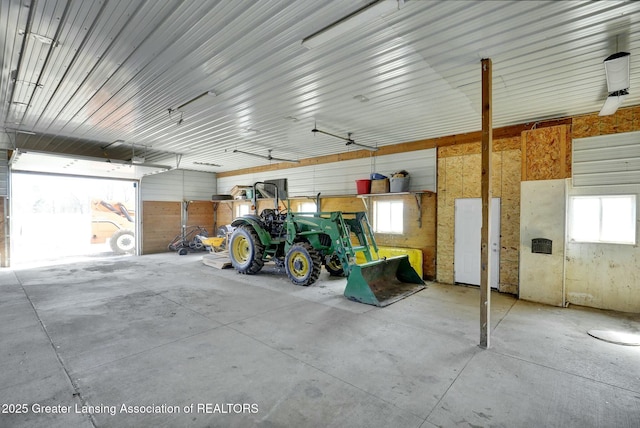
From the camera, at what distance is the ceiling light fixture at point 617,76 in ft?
9.91

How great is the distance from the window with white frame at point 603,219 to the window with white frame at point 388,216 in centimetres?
331

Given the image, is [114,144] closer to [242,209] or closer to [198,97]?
[198,97]

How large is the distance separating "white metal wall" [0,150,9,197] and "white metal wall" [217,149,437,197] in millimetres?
7025

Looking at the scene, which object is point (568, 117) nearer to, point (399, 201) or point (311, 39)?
point (399, 201)

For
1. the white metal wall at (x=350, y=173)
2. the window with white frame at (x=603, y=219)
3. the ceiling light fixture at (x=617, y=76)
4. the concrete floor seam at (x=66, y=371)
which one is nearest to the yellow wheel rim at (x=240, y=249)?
the white metal wall at (x=350, y=173)

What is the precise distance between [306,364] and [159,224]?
10.6 metres

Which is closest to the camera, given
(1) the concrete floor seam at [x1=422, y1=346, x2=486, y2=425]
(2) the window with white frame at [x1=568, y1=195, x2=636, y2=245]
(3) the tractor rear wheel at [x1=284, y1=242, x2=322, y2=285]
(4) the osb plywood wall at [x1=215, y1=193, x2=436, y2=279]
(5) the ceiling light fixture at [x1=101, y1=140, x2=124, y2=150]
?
(1) the concrete floor seam at [x1=422, y1=346, x2=486, y2=425]

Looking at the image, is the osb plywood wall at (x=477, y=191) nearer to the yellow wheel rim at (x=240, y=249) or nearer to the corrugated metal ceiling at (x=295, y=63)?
the corrugated metal ceiling at (x=295, y=63)

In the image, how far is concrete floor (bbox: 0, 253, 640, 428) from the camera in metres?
2.24

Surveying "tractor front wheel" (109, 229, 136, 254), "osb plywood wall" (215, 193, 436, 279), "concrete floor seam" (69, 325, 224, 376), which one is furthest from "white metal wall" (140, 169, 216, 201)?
"concrete floor seam" (69, 325, 224, 376)

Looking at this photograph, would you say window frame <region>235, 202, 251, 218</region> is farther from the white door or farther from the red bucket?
the white door

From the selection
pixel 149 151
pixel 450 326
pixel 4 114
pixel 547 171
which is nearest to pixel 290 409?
pixel 450 326

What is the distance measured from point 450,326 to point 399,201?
12.9 ft

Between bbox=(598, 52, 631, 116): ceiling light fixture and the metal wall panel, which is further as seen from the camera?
the metal wall panel
